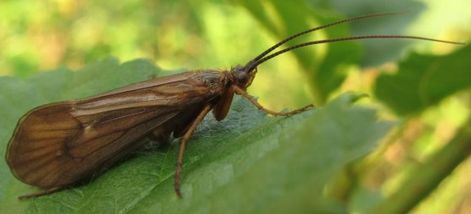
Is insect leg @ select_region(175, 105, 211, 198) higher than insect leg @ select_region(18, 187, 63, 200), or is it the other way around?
insect leg @ select_region(175, 105, 211, 198)

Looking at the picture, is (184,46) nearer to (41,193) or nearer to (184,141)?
(184,141)

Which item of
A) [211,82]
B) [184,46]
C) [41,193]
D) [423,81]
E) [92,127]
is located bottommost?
[41,193]

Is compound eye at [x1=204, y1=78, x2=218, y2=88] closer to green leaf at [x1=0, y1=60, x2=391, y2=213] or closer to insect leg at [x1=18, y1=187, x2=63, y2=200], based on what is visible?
green leaf at [x1=0, y1=60, x2=391, y2=213]

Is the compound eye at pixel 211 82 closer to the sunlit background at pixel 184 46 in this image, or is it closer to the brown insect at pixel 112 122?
the brown insect at pixel 112 122

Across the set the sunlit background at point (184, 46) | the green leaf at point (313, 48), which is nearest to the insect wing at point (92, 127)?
the green leaf at point (313, 48)

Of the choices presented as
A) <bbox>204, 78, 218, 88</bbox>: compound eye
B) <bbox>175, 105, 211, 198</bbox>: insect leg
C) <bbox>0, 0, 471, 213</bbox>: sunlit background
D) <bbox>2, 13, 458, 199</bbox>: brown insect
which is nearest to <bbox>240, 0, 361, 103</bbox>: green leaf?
<bbox>2, 13, 458, 199</bbox>: brown insect

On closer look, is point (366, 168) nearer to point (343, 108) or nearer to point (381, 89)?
point (381, 89)

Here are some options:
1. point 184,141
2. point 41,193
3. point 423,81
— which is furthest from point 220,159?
point 423,81
